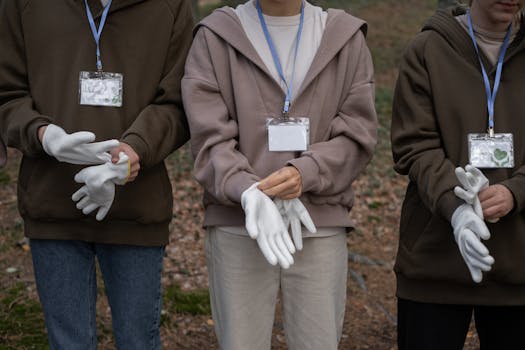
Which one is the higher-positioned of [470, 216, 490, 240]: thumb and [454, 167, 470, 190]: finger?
[454, 167, 470, 190]: finger

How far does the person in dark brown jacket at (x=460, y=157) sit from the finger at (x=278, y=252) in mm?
575

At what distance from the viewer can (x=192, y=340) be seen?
15.2 ft

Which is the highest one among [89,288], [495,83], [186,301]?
[495,83]

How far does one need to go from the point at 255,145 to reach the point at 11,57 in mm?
961

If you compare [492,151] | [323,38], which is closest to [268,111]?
[323,38]

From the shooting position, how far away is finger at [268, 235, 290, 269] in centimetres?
254

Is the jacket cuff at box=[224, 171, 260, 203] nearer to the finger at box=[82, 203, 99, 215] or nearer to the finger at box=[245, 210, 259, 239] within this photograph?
the finger at box=[245, 210, 259, 239]

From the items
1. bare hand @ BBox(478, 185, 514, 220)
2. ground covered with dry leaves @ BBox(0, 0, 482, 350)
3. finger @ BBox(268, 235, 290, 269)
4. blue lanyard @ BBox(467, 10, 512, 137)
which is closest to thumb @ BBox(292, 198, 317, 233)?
finger @ BBox(268, 235, 290, 269)

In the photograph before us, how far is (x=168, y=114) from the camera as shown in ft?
9.89

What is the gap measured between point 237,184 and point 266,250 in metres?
0.29

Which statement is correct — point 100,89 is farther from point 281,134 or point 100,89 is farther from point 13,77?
point 281,134

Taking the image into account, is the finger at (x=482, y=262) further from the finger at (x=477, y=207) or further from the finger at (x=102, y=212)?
the finger at (x=102, y=212)

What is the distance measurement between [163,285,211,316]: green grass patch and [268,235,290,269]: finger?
2.44m

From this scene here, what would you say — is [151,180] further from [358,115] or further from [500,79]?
[500,79]
